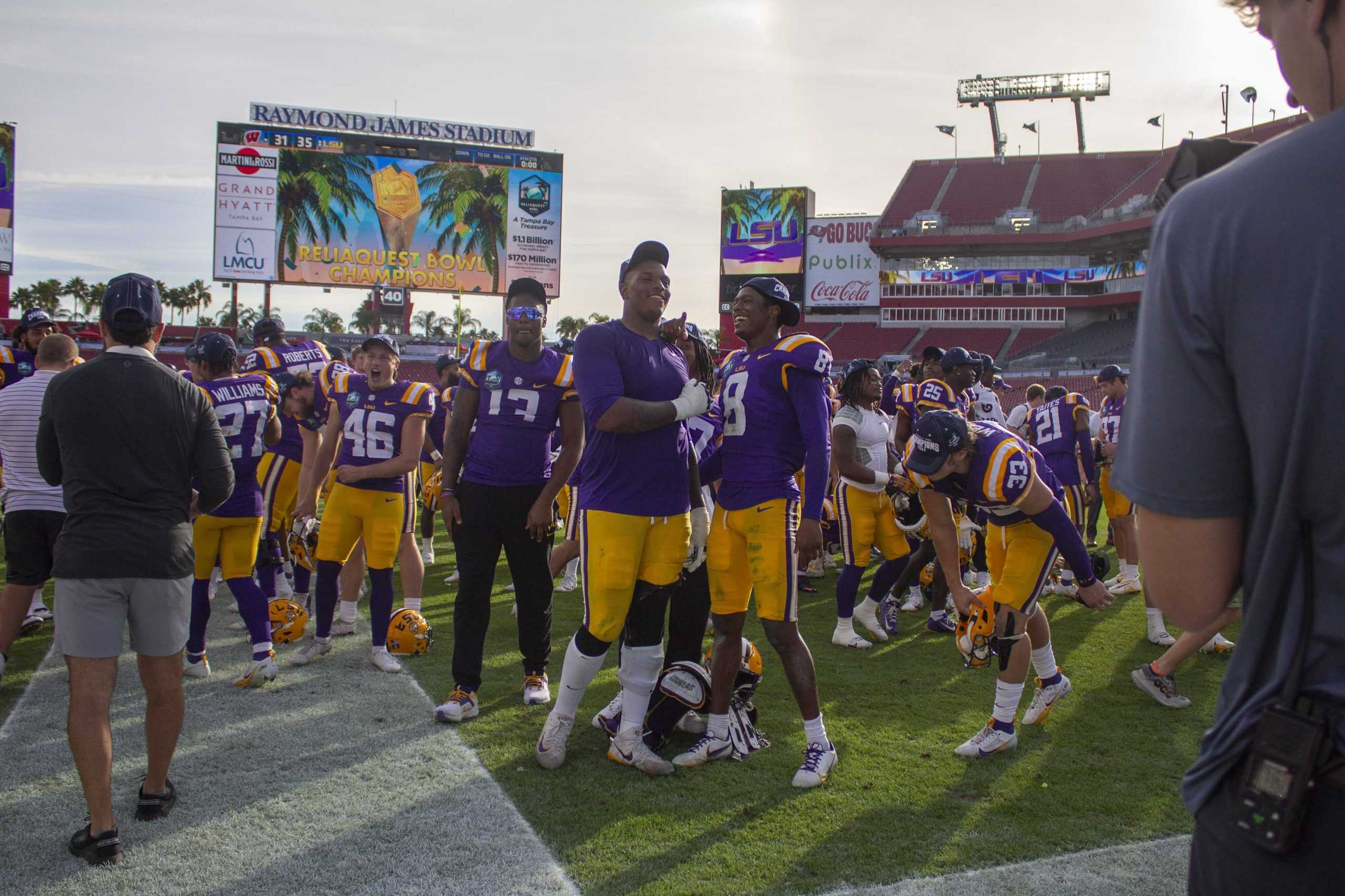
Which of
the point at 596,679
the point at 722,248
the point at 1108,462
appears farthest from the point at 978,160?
the point at 596,679

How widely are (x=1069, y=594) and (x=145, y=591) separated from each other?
7.68m

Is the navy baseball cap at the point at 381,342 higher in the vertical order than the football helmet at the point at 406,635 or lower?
higher

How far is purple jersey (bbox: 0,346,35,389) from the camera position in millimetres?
8555

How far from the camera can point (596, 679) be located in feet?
19.4

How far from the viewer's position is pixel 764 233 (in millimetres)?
51219

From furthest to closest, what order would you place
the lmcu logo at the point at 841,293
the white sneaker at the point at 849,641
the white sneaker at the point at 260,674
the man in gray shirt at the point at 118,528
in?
the lmcu logo at the point at 841,293 → the white sneaker at the point at 849,641 → the white sneaker at the point at 260,674 → the man in gray shirt at the point at 118,528

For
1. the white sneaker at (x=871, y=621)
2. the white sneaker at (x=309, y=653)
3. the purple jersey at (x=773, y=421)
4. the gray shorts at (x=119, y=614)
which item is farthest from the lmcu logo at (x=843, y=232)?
the gray shorts at (x=119, y=614)

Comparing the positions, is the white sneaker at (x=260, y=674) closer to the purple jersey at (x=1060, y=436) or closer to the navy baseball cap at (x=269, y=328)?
the navy baseball cap at (x=269, y=328)

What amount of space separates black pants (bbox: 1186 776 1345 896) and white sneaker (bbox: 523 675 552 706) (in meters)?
4.39

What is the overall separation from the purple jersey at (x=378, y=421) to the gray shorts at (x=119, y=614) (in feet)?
7.81

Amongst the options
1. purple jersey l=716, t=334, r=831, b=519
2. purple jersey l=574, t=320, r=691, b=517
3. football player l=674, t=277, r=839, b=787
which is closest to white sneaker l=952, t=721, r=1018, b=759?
football player l=674, t=277, r=839, b=787

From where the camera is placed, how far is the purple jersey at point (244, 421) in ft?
18.9

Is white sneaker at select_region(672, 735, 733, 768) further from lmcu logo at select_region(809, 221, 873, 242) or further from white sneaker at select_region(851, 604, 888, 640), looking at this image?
lmcu logo at select_region(809, 221, 873, 242)

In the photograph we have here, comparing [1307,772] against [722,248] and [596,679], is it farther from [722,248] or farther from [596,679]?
[722,248]
